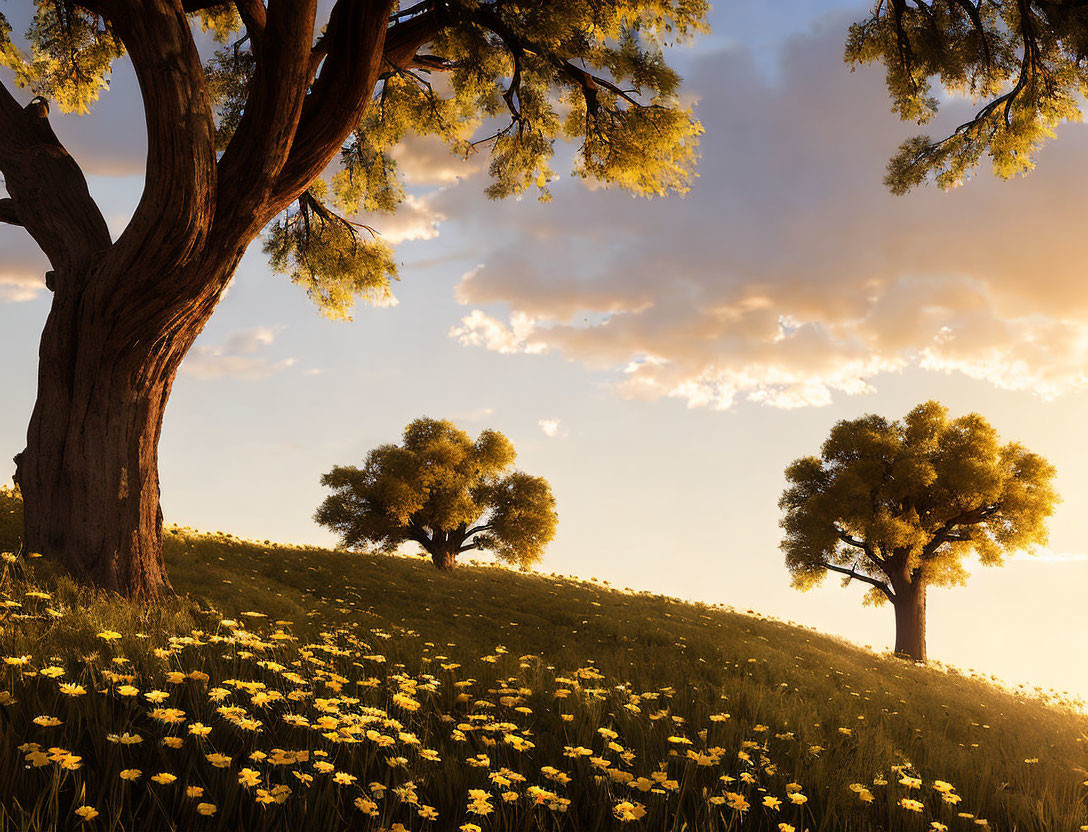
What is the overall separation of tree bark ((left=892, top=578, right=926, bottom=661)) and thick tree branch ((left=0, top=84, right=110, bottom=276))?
27.4 metres

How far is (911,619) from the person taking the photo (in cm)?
2566

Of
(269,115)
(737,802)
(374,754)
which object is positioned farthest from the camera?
(269,115)

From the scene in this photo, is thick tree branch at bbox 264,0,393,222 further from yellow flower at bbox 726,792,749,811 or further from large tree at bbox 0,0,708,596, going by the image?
yellow flower at bbox 726,792,749,811

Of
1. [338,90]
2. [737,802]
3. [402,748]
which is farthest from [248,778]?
[338,90]

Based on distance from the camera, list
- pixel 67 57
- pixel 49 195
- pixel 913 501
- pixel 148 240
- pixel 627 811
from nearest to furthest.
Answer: pixel 627 811
pixel 148 240
pixel 49 195
pixel 67 57
pixel 913 501

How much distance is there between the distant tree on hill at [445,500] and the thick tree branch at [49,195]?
1656 centimetres

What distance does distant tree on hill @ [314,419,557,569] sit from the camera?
85.3 feet

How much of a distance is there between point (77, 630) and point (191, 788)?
11.4 feet

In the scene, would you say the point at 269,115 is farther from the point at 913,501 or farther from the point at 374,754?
the point at 913,501

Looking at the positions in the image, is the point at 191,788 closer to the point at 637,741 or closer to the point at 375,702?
the point at 375,702

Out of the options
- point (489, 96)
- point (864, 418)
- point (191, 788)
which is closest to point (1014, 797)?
point (191, 788)

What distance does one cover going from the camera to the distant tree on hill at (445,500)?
26000mm

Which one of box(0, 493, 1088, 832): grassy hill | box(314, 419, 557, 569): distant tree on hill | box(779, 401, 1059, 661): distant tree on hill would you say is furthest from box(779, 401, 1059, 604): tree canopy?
box(0, 493, 1088, 832): grassy hill

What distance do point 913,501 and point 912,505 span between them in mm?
222
